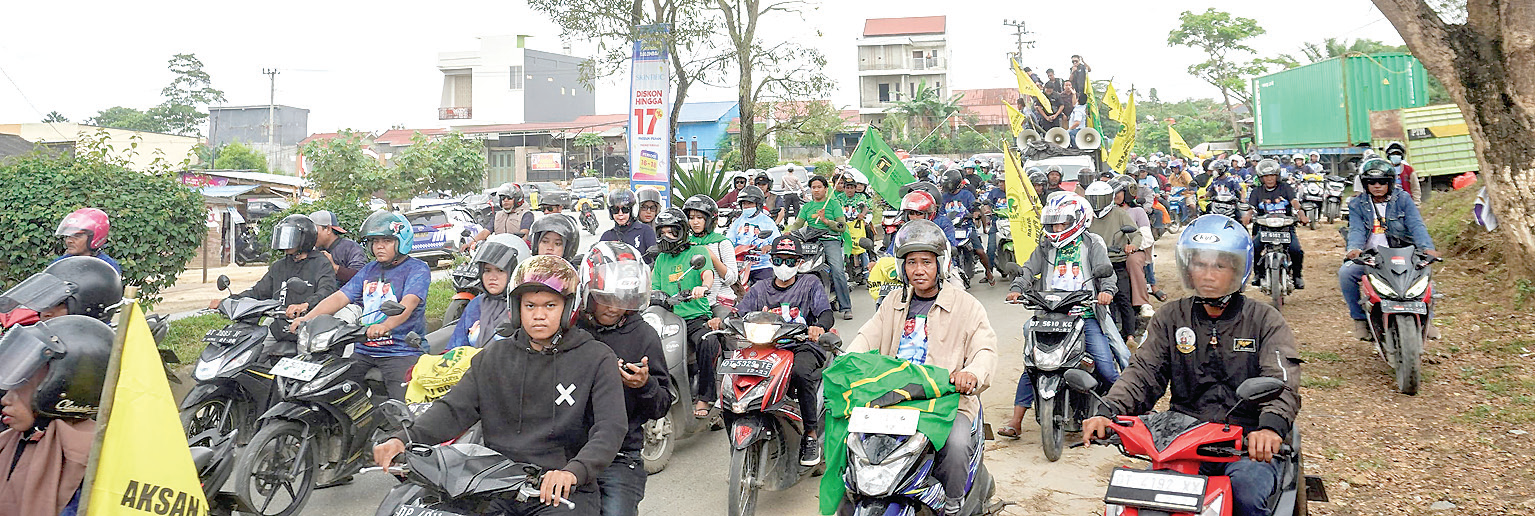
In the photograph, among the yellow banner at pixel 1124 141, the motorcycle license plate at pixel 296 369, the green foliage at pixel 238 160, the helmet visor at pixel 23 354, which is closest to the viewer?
the helmet visor at pixel 23 354

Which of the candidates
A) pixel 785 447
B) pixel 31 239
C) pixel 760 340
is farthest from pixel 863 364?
pixel 31 239

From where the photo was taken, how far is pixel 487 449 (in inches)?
137

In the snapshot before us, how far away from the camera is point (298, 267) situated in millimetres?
7121

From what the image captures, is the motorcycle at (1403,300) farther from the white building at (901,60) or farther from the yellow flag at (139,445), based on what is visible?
the white building at (901,60)

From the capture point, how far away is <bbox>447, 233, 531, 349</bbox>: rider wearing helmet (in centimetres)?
577

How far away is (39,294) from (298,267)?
2521 mm

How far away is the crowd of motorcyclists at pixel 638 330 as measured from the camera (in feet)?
11.0

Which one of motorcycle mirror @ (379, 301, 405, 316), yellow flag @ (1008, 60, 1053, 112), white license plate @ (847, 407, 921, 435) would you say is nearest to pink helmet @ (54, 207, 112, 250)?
motorcycle mirror @ (379, 301, 405, 316)

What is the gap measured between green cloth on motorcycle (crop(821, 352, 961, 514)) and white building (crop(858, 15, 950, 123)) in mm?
62539

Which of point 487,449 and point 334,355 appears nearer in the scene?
point 487,449

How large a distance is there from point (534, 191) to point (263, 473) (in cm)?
2685

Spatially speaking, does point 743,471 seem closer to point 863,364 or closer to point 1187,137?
point 863,364

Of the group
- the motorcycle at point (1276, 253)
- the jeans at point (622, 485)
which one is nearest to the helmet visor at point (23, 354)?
the jeans at point (622, 485)

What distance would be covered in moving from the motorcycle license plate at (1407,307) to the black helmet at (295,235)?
7195 millimetres
